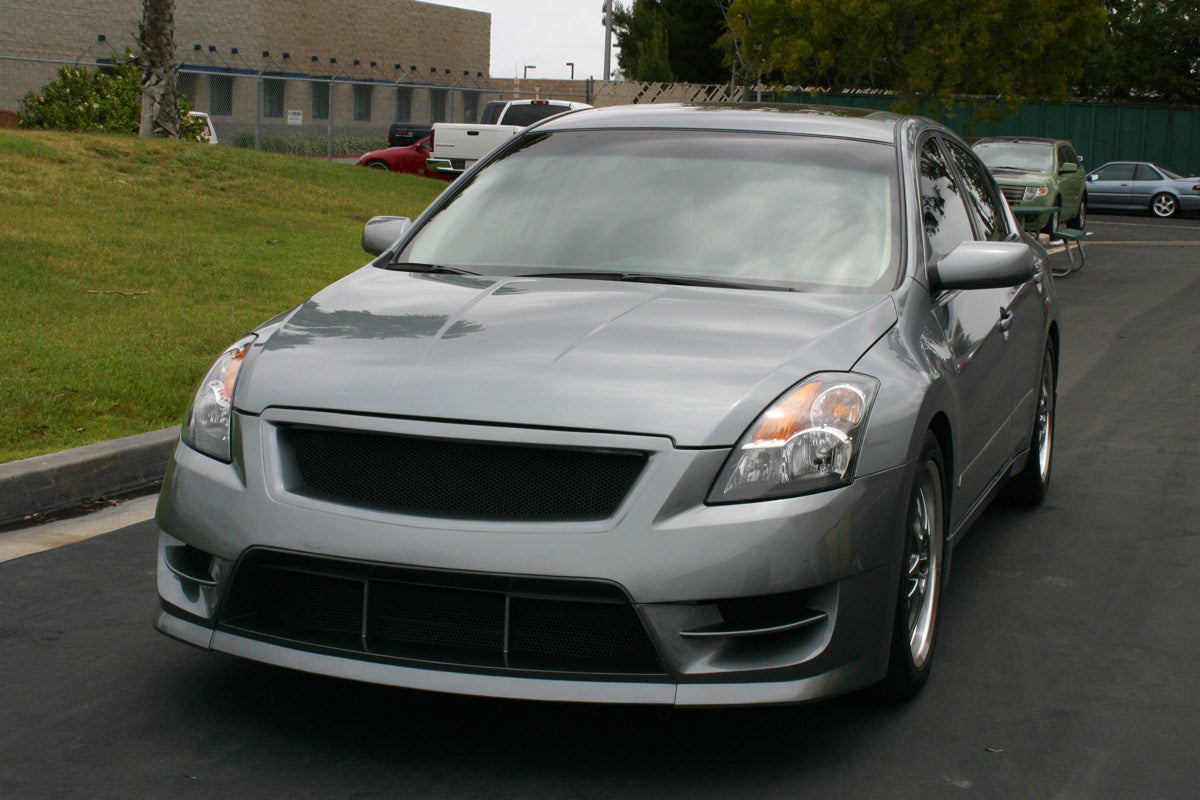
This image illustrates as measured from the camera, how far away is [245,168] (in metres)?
20.6

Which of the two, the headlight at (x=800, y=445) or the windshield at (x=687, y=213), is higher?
the windshield at (x=687, y=213)

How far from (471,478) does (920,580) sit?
1437 millimetres

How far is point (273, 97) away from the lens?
4972cm

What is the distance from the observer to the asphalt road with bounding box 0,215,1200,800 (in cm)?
354

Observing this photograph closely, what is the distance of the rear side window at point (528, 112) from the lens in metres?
32.2

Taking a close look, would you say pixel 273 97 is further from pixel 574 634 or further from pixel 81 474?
pixel 574 634

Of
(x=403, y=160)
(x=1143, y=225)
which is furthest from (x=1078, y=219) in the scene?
(x=403, y=160)

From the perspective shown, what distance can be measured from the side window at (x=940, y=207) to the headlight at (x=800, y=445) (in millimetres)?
1258

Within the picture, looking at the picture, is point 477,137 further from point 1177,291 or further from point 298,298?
point 298,298

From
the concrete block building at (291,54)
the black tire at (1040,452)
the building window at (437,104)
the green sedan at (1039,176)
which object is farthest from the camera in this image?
the building window at (437,104)

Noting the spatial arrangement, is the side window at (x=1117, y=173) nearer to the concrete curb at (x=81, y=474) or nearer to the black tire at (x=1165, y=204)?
the black tire at (x=1165, y=204)

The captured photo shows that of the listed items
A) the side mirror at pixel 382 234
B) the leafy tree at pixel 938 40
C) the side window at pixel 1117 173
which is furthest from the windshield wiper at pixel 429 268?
the side window at pixel 1117 173

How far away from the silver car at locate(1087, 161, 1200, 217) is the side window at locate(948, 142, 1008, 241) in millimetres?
30912

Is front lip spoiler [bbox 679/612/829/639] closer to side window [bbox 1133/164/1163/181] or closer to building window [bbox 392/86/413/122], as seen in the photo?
side window [bbox 1133/164/1163/181]
